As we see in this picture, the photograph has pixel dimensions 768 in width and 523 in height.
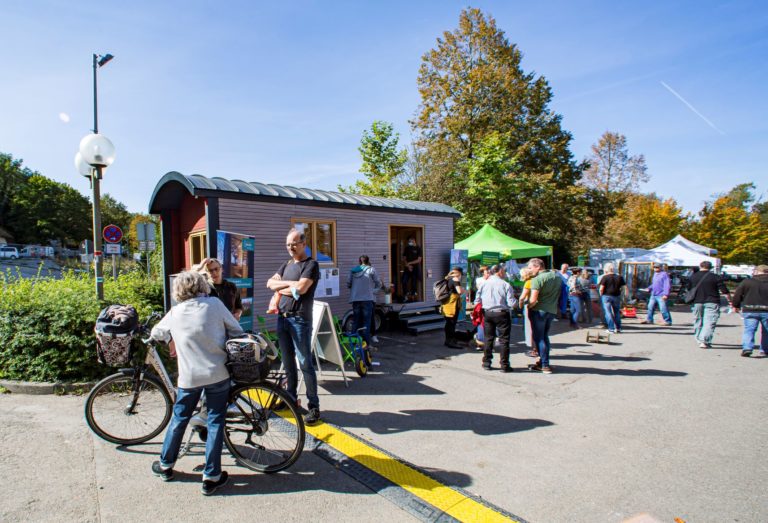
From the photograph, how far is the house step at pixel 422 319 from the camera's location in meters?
10.0

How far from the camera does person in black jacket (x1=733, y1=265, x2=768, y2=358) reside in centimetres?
734

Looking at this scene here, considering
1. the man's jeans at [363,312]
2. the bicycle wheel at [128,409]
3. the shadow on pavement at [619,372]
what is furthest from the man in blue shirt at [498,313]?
the bicycle wheel at [128,409]

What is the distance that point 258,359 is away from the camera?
3.09 m

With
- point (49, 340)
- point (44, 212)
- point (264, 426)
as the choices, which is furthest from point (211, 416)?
point (44, 212)

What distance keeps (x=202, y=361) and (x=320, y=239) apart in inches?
235

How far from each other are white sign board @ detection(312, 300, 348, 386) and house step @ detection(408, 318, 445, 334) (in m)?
4.17

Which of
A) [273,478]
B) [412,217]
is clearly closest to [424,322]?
[412,217]

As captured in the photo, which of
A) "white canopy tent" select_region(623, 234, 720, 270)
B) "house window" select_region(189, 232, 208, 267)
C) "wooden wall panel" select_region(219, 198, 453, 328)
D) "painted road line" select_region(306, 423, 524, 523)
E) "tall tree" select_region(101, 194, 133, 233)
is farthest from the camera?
"tall tree" select_region(101, 194, 133, 233)

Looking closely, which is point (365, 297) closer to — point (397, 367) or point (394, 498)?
point (397, 367)

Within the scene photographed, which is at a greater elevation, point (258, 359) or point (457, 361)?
point (258, 359)

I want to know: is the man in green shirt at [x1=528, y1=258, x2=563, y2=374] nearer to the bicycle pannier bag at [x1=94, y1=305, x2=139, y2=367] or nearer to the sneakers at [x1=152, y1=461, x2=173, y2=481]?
the sneakers at [x1=152, y1=461, x2=173, y2=481]

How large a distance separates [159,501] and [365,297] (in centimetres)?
501

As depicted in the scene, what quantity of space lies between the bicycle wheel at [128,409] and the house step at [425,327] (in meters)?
6.49

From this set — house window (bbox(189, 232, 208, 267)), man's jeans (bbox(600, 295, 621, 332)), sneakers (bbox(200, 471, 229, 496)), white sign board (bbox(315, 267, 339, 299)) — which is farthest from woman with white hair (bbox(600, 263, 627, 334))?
sneakers (bbox(200, 471, 229, 496))
